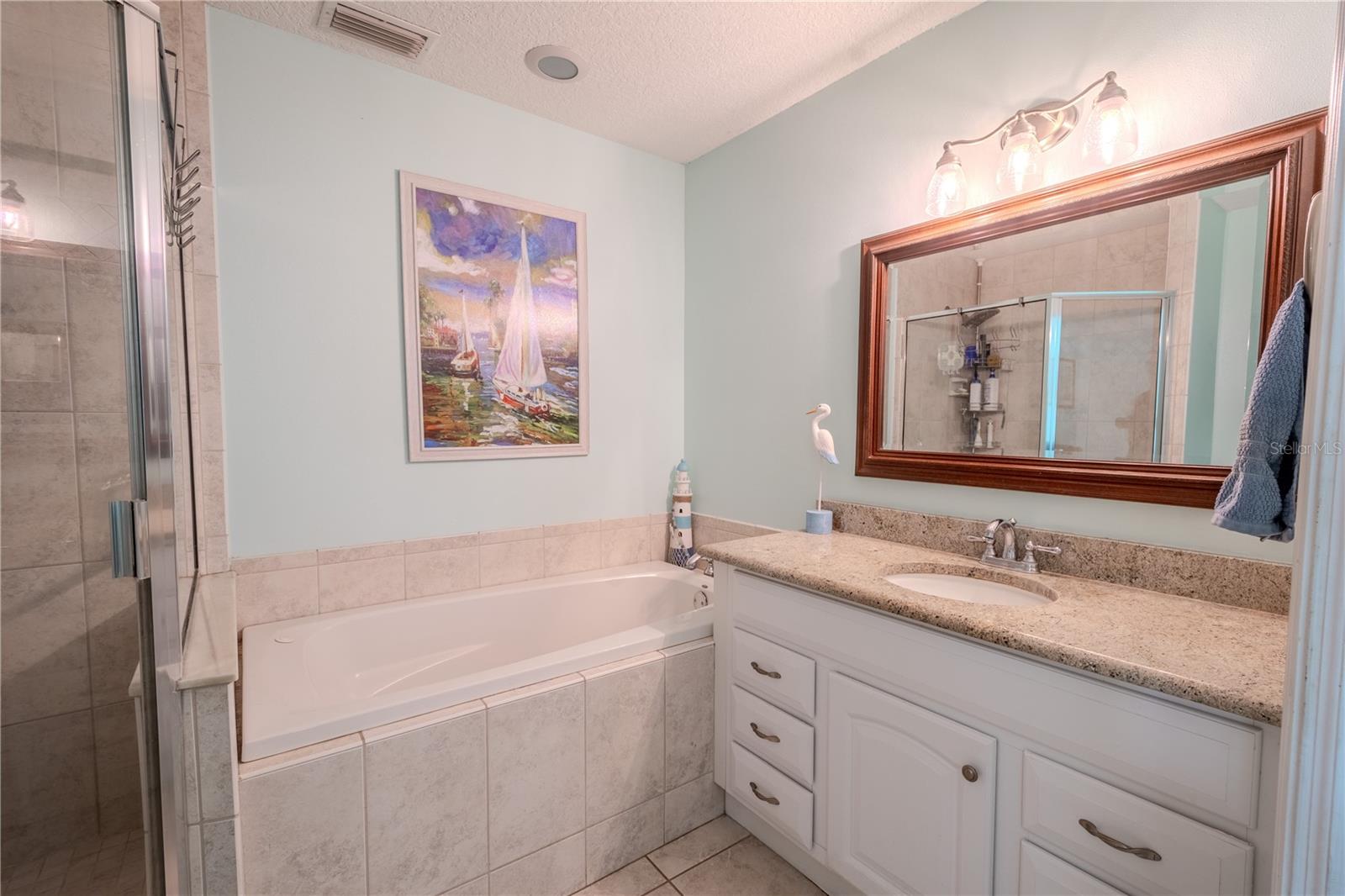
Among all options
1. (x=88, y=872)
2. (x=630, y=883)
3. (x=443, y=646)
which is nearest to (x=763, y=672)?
(x=630, y=883)

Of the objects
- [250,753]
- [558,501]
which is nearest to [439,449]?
[558,501]

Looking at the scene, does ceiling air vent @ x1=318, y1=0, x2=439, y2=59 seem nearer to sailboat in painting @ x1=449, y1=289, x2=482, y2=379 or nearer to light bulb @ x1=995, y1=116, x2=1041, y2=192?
sailboat in painting @ x1=449, y1=289, x2=482, y2=379

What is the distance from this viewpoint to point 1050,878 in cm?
105

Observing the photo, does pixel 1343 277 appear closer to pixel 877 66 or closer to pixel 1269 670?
pixel 1269 670

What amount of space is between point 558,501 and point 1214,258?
212 centimetres

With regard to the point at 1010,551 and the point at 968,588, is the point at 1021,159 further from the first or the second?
the point at 968,588

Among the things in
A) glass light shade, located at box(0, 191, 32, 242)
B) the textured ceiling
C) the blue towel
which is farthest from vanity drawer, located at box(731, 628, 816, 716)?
the textured ceiling

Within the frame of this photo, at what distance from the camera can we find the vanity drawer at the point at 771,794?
60.6 inches

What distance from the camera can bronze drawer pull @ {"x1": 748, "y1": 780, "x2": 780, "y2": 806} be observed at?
1.63 m

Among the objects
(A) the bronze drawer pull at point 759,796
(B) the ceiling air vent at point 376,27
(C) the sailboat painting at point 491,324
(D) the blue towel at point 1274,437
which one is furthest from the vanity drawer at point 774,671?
(B) the ceiling air vent at point 376,27

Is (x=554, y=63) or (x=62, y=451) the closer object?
(x=62, y=451)

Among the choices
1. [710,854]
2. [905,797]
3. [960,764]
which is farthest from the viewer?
[710,854]

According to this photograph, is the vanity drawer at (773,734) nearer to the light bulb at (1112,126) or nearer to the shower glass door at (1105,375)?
the shower glass door at (1105,375)

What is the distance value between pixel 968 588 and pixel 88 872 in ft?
6.19
